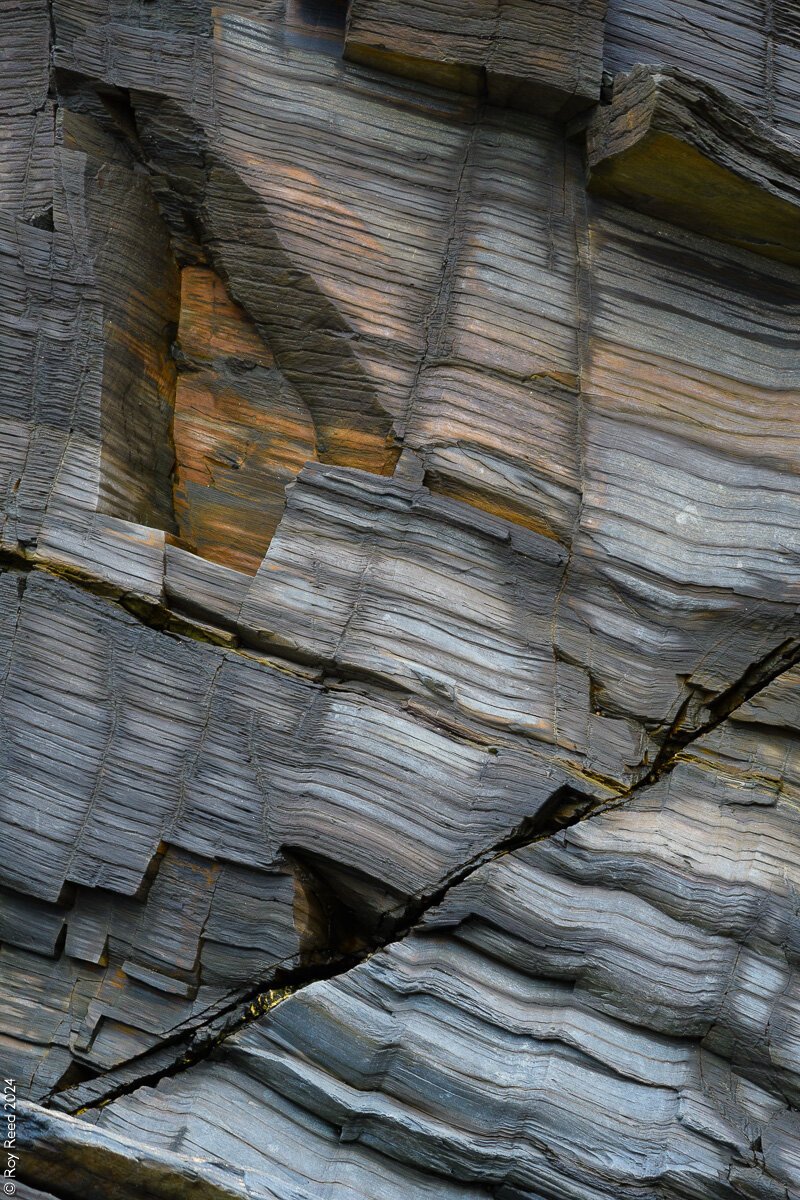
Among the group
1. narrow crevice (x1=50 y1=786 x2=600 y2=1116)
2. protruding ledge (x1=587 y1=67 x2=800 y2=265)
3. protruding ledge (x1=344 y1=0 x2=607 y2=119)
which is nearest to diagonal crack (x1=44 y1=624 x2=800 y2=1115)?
narrow crevice (x1=50 y1=786 x2=600 y2=1116)

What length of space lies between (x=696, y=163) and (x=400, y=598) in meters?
2.47

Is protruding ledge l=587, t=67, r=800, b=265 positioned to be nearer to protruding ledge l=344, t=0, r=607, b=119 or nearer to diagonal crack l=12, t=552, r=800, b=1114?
protruding ledge l=344, t=0, r=607, b=119

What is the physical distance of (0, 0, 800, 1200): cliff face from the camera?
434 cm

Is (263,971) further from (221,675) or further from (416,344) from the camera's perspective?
(416,344)

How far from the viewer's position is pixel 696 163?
5.06 meters

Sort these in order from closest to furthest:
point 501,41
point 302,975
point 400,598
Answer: point 302,975
point 400,598
point 501,41

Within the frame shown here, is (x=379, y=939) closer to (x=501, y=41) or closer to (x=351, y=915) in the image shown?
(x=351, y=915)

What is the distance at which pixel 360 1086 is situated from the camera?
4.30m

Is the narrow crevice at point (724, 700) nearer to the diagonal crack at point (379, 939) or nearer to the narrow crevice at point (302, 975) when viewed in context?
the diagonal crack at point (379, 939)

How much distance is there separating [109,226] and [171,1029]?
3.77m

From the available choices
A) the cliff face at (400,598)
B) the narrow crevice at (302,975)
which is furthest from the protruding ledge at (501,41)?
the narrow crevice at (302,975)

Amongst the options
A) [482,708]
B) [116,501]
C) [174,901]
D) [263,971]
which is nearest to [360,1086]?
[263,971]

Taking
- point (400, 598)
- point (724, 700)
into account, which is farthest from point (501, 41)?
point (724, 700)

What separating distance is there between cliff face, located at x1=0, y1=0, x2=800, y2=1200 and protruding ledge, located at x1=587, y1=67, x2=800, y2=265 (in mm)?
22
